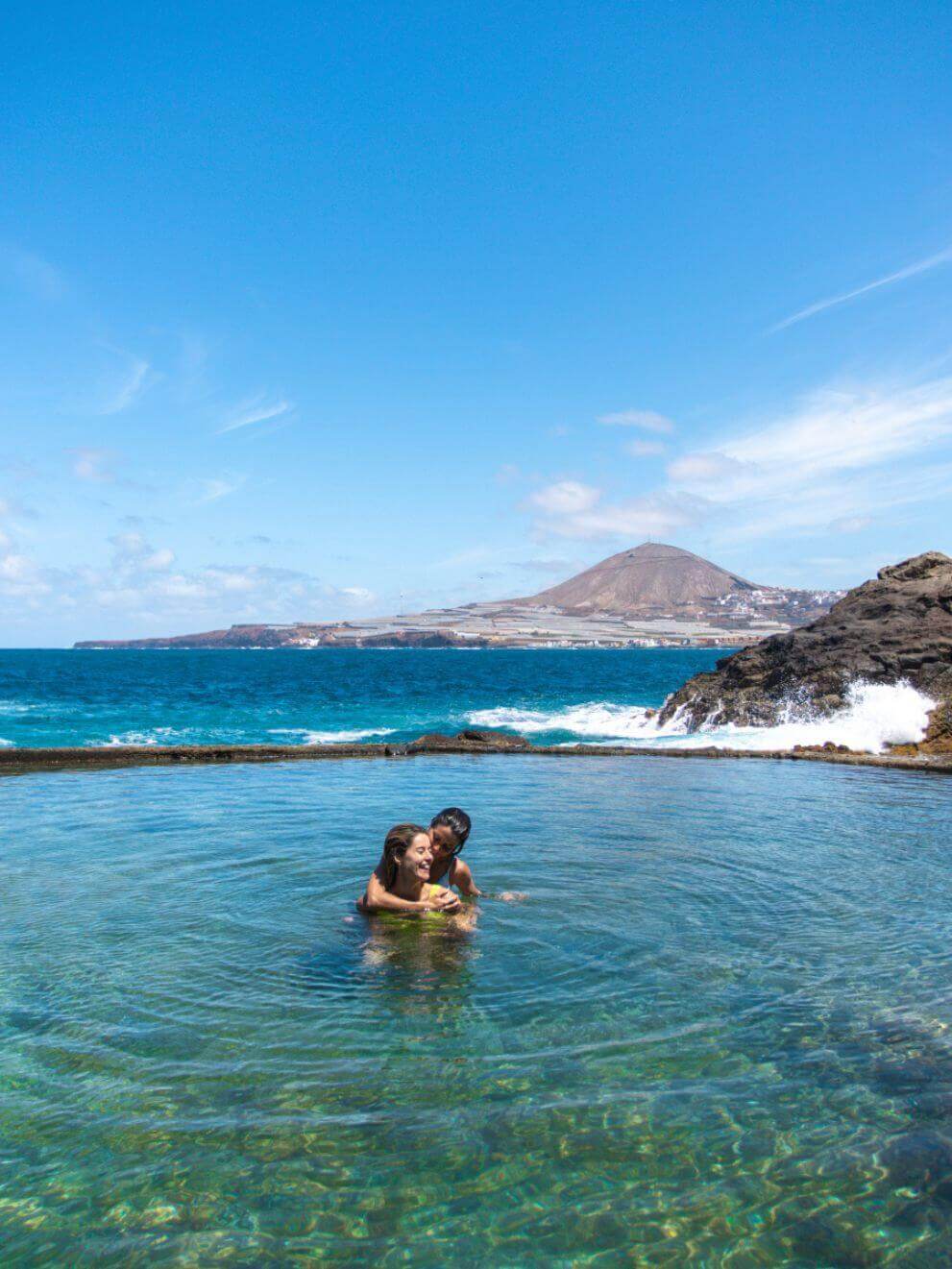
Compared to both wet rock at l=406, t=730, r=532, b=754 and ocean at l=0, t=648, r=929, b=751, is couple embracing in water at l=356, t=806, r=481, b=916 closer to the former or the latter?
wet rock at l=406, t=730, r=532, b=754

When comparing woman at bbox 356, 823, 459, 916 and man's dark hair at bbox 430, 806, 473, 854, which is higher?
man's dark hair at bbox 430, 806, 473, 854

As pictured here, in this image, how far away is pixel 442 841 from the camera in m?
8.07

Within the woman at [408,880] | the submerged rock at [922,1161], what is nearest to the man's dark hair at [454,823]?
the woman at [408,880]

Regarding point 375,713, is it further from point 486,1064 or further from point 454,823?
point 486,1064

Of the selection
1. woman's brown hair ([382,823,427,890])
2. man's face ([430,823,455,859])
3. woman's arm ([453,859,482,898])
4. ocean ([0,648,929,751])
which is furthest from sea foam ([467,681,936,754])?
woman's brown hair ([382,823,427,890])

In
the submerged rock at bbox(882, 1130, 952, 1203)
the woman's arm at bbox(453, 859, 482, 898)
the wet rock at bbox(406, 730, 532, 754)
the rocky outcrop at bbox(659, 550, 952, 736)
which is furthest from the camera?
the rocky outcrop at bbox(659, 550, 952, 736)

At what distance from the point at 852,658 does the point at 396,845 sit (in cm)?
2594

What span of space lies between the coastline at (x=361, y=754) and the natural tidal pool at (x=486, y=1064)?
10730mm

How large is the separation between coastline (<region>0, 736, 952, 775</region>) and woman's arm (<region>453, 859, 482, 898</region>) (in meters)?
13.9

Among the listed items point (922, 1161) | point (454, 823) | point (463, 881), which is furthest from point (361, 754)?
point (922, 1161)

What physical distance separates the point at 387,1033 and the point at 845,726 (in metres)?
25.4

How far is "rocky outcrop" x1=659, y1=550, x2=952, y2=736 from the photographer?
90.8 ft

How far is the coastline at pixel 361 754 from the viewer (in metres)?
20.2

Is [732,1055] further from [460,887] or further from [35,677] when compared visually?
[35,677]
